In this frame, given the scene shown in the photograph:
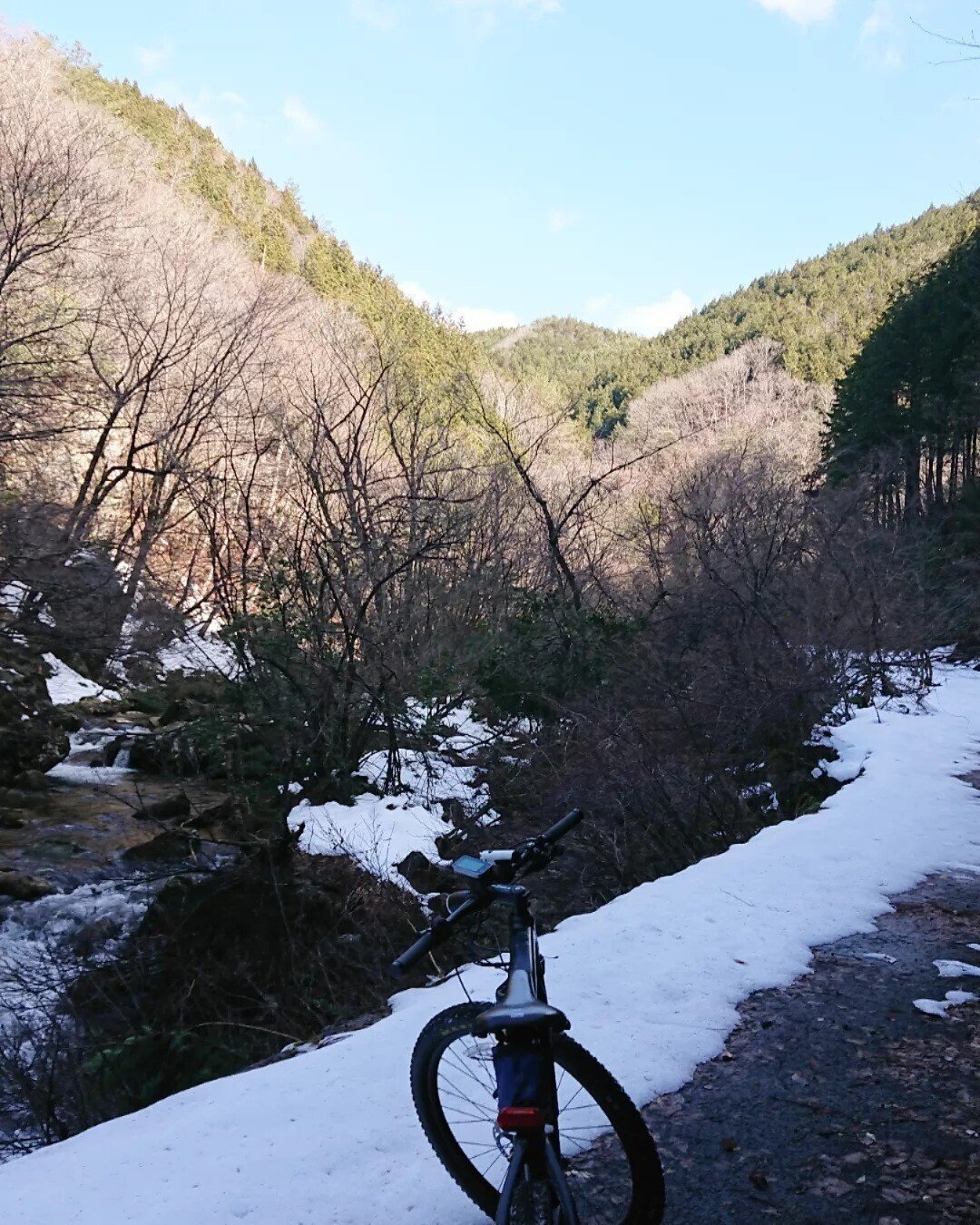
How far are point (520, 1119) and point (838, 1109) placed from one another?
182 centimetres

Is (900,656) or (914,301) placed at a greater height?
(914,301)

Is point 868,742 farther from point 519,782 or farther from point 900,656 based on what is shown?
point 900,656

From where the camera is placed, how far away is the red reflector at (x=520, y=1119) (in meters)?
1.82

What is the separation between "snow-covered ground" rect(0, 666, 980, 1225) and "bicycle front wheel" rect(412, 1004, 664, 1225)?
0.21 meters

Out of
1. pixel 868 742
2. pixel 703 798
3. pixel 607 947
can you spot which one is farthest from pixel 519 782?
pixel 607 947

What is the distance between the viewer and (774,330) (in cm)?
6000

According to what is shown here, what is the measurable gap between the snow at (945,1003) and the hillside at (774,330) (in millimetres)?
49198

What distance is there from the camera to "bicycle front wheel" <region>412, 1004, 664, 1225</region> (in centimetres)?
207

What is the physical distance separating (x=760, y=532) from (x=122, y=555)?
41.7 ft

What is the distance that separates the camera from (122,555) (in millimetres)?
14227

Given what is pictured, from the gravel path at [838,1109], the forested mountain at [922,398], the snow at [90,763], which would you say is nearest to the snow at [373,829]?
the snow at [90,763]

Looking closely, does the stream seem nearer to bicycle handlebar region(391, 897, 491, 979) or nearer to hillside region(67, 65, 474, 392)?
bicycle handlebar region(391, 897, 491, 979)

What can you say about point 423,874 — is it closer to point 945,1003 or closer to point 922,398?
point 945,1003

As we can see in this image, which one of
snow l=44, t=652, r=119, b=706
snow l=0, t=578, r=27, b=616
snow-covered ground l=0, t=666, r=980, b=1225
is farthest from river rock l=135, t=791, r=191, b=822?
snow-covered ground l=0, t=666, r=980, b=1225
